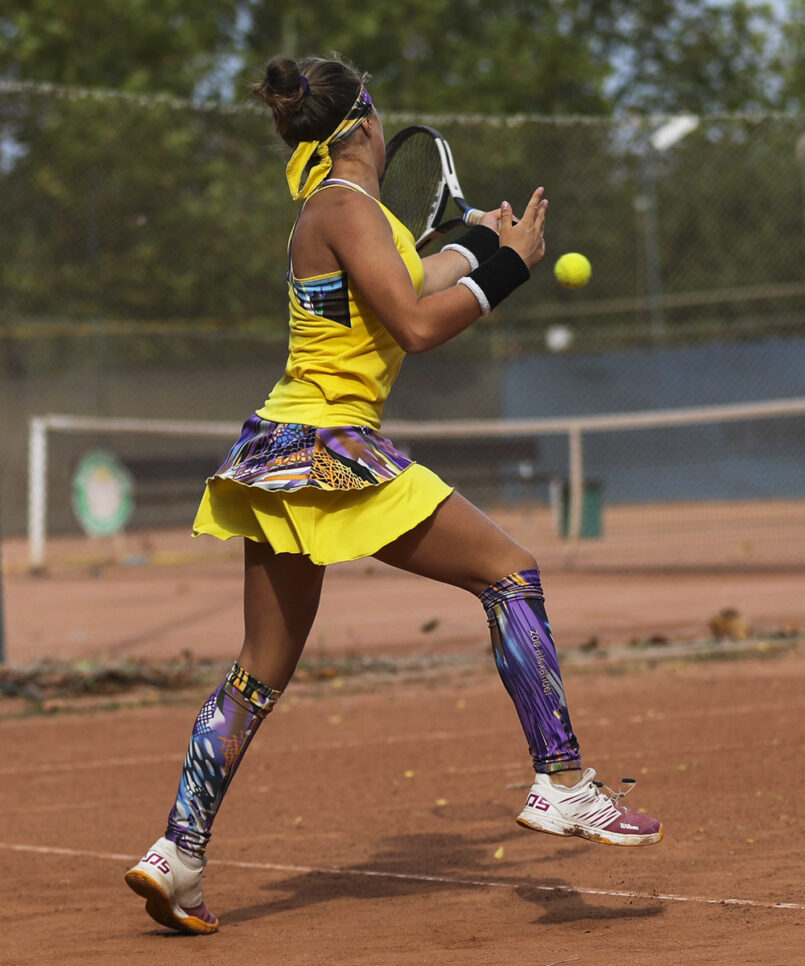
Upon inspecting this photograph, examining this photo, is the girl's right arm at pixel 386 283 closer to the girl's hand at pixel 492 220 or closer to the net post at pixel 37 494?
the girl's hand at pixel 492 220

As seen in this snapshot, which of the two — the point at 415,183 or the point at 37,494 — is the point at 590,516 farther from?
the point at 415,183

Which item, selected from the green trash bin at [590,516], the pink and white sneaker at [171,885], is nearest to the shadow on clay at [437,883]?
the pink and white sneaker at [171,885]

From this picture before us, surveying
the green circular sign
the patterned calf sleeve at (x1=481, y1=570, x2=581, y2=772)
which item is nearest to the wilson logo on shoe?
the patterned calf sleeve at (x1=481, y1=570, x2=581, y2=772)

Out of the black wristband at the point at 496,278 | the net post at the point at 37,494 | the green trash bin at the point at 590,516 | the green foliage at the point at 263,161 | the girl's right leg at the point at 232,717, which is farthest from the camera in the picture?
the green trash bin at the point at 590,516

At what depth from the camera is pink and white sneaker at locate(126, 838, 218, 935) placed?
126 inches

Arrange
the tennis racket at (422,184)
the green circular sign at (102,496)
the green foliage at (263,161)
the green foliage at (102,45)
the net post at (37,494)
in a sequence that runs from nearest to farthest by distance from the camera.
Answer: the tennis racket at (422,184), the green foliage at (263,161), the net post at (37,494), the green circular sign at (102,496), the green foliage at (102,45)

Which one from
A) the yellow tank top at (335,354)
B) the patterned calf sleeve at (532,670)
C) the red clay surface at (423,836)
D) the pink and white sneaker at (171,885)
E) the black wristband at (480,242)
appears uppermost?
Result: the black wristband at (480,242)

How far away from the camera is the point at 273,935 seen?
10.9 ft

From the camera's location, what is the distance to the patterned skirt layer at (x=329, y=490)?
3.08m

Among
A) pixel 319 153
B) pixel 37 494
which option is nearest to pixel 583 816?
pixel 319 153

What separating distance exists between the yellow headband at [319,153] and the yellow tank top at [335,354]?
7cm

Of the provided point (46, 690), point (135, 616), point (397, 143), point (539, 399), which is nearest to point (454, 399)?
point (539, 399)

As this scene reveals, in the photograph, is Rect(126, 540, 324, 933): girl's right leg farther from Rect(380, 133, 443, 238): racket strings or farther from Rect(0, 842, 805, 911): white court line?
Rect(380, 133, 443, 238): racket strings

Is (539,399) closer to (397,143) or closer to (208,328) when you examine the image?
(208,328)
